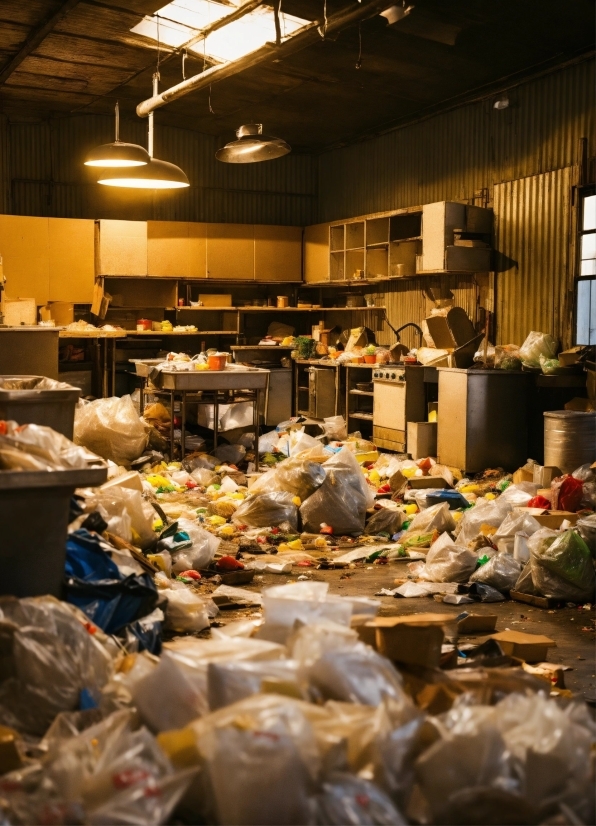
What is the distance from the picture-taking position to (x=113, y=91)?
10.2 metres

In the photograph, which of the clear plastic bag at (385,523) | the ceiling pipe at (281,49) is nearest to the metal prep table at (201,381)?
the clear plastic bag at (385,523)

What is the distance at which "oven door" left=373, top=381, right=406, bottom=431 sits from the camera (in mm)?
9087

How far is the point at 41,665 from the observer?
2.63m

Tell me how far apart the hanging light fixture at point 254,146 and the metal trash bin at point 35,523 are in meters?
4.90

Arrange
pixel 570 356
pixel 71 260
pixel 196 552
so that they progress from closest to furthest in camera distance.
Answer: pixel 196 552 → pixel 570 356 → pixel 71 260

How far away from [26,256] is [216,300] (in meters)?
2.48

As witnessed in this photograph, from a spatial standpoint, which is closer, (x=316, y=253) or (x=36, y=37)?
(x=36, y=37)

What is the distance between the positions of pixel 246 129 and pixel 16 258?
15.4ft

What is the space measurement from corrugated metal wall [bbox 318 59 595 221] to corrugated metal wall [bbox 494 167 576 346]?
193mm

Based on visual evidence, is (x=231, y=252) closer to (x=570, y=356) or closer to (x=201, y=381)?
(x=201, y=381)

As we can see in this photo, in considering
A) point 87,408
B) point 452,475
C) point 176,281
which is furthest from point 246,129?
point 176,281

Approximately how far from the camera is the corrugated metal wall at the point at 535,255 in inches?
325

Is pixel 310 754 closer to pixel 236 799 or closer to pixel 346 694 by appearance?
A: pixel 236 799

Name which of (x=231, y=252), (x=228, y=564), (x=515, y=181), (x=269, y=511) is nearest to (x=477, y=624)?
(x=228, y=564)
